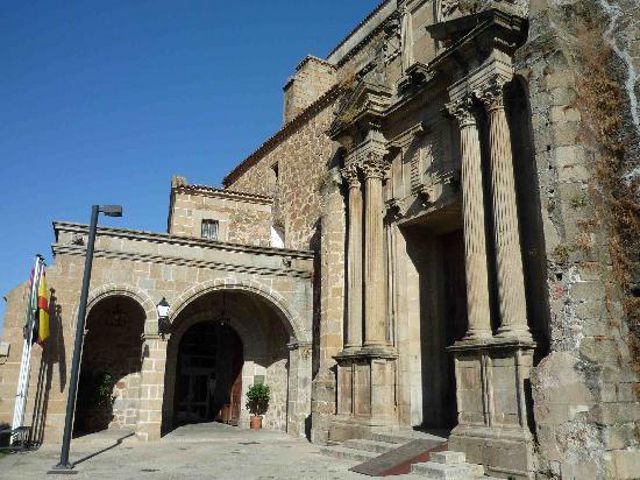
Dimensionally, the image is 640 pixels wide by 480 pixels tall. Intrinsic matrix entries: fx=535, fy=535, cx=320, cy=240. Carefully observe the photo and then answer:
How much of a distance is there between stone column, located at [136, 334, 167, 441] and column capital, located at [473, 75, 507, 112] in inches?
317

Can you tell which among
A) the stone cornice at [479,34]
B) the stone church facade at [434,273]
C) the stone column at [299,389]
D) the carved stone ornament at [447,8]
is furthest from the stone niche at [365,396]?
the carved stone ornament at [447,8]

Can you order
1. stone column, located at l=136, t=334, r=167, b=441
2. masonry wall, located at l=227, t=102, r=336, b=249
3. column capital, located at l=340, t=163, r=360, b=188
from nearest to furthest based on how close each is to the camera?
stone column, located at l=136, t=334, r=167, b=441 < column capital, located at l=340, t=163, r=360, b=188 < masonry wall, located at l=227, t=102, r=336, b=249

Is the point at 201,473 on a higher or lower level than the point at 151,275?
lower

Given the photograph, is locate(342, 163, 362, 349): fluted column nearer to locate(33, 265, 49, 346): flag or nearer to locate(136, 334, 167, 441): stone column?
locate(136, 334, 167, 441): stone column

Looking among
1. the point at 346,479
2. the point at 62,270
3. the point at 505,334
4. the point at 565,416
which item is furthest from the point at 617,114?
the point at 62,270

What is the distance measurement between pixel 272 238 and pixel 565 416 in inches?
530

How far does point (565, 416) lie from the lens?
612cm

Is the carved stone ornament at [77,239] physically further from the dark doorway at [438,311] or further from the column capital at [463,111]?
the column capital at [463,111]

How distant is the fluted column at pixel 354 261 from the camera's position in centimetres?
1048

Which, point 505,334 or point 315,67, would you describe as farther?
point 315,67

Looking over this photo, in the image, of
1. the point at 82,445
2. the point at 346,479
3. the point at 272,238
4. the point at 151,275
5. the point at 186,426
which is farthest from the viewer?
the point at 272,238

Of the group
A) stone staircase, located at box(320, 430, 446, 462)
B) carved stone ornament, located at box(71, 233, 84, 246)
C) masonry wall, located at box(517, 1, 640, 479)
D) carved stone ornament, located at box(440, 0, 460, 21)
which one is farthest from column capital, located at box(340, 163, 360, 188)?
carved stone ornament, located at box(71, 233, 84, 246)

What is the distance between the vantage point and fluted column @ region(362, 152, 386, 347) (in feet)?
32.8

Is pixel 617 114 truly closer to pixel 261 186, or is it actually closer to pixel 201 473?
pixel 201 473
